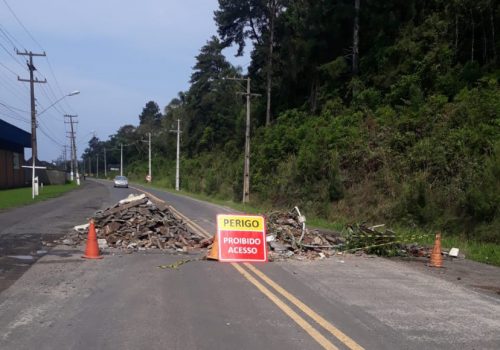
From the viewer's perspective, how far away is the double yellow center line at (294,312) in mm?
5926

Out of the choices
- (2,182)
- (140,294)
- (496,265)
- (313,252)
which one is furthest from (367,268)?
(2,182)

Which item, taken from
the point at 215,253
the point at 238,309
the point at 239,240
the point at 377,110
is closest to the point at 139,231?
the point at 215,253

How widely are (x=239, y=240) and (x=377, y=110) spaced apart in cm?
2071

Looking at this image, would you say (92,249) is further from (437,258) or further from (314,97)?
(314,97)

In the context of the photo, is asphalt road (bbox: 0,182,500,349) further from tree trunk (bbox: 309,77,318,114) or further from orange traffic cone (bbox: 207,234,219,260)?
tree trunk (bbox: 309,77,318,114)

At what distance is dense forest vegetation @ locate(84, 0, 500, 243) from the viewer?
20014mm

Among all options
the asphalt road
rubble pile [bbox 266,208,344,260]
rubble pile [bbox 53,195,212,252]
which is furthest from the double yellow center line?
rubble pile [bbox 53,195,212,252]

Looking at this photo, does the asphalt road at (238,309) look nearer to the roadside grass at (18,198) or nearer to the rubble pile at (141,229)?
the rubble pile at (141,229)

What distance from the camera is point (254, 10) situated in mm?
53562

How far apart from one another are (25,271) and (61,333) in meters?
4.61

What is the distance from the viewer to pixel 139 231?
1453cm

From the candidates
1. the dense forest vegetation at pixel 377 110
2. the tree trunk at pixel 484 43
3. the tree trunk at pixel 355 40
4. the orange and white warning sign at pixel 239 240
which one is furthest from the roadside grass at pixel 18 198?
the tree trunk at pixel 484 43

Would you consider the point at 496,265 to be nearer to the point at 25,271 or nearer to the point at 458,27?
the point at 25,271

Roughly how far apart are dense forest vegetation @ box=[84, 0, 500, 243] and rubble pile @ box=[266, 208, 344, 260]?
5179 mm
